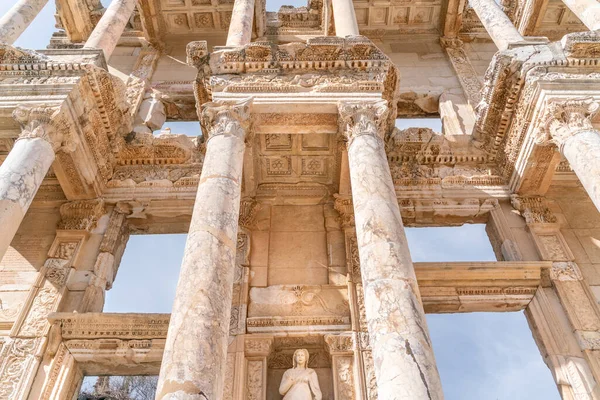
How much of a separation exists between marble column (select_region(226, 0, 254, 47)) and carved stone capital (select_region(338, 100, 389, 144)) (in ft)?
11.6

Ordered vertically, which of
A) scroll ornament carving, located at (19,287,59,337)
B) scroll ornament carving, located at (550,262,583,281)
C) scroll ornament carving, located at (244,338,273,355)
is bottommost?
scroll ornament carving, located at (244,338,273,355)

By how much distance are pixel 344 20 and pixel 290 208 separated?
4945 mm

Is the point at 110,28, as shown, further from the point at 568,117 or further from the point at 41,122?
the point at 568,117

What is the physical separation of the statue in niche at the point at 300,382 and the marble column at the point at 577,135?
211 inches

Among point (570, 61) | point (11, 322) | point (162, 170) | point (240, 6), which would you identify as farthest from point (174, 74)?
point (570, 61)

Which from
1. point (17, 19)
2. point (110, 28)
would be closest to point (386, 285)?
point (110, 28)

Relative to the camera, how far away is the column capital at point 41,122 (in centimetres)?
892

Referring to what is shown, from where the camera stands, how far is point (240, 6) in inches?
537

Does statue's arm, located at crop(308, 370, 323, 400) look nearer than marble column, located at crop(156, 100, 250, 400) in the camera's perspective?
No

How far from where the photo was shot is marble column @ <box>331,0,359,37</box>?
1193 cm

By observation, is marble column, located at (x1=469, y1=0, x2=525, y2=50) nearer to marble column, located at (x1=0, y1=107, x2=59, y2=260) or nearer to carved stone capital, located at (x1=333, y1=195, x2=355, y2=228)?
carved stone capital, located at (x1=333, y1=195, x2=355, y2=228)

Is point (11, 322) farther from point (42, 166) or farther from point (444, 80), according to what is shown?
point (444, 80)

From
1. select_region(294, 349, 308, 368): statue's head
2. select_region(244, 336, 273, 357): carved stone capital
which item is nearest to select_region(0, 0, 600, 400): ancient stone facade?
select_region(244, 336, 273, 357): carved stone capital

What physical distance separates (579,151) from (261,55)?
20.3 ft
